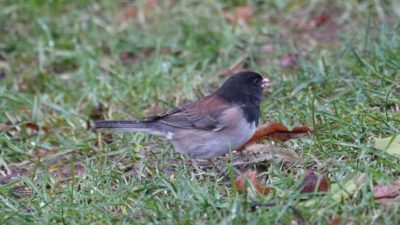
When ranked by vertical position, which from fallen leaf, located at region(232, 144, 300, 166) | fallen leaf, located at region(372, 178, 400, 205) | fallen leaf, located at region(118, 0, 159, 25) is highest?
fallen leaf, located at region(372, 178, 400, 205)

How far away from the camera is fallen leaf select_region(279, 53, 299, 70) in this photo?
6.57m

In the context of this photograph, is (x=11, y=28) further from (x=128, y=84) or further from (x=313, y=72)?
(x=313, y=72)

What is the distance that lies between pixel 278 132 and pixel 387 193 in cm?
127

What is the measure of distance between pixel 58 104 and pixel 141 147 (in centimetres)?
129

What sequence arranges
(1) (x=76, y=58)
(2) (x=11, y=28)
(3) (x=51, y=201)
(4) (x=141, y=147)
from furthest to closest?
(2) (x=11, y=28)
(1) (x=76, y=58)
(4) (x=141, y=147)
(3) (x=51, y=201)

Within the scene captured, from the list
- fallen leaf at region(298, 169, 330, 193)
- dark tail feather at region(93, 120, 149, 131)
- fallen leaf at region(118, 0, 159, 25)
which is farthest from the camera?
fallen leaf at region(118, 0, 159, 25)

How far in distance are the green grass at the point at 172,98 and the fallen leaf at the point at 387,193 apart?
46 millimetres

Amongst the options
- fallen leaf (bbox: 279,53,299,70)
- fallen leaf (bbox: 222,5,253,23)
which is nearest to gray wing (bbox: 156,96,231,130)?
fallen leaf (bbox: 279,53,299,70)

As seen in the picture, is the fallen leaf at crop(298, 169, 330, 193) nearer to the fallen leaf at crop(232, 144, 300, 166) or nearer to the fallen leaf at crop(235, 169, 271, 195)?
the fallen leaf at crop(235, 169, 271, 195)

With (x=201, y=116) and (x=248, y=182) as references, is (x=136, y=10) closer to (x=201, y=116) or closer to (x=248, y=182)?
(x=201, y=116)

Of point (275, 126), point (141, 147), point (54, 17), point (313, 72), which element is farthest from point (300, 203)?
point (54, 17)

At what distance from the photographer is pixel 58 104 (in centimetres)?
638

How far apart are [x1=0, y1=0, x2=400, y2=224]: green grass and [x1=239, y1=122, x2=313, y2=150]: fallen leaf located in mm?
129

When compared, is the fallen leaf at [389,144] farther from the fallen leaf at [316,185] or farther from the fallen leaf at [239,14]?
the fallen leaf at [239,14]
